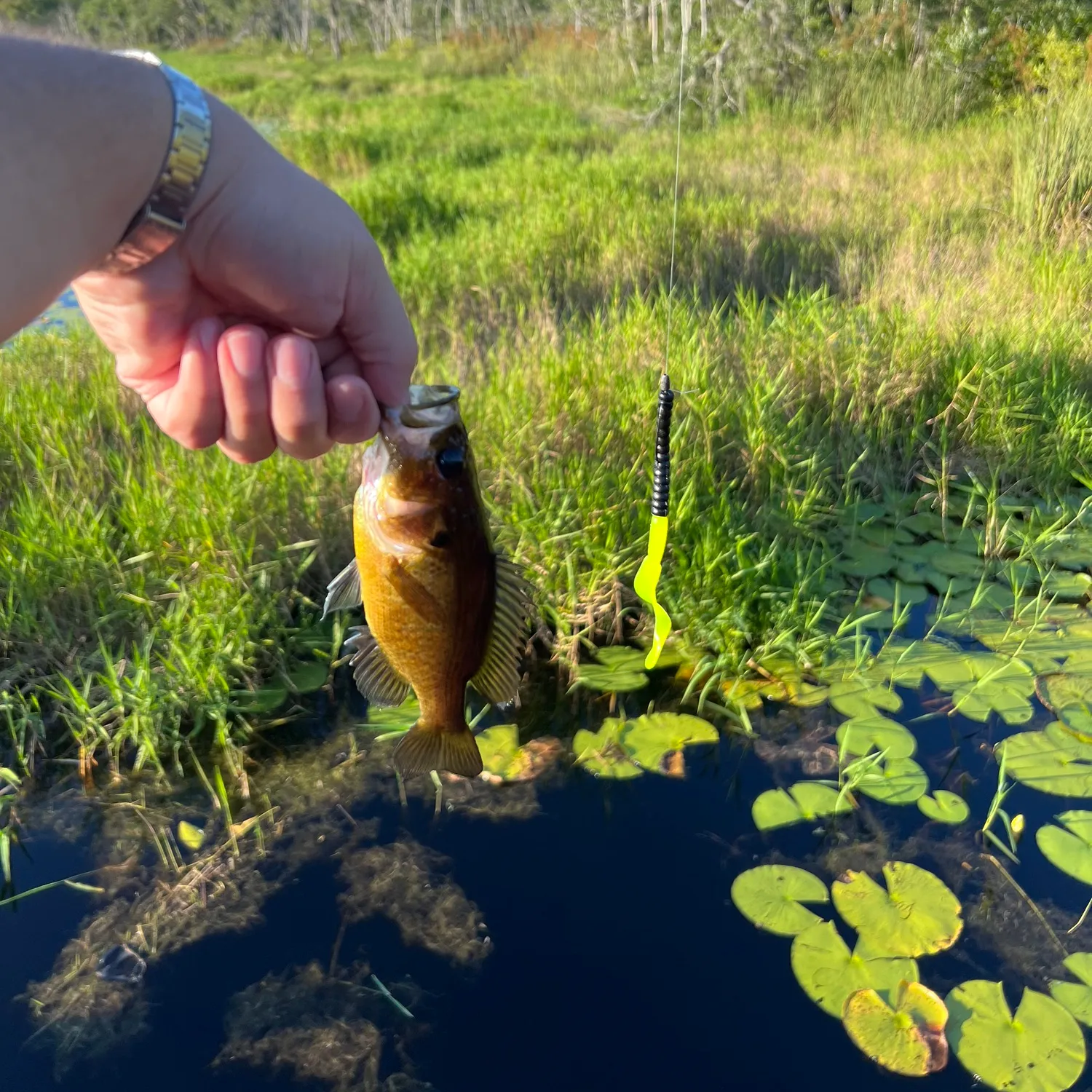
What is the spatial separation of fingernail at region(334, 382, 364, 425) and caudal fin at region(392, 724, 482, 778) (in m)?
0.73

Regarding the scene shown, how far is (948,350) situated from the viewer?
414cm

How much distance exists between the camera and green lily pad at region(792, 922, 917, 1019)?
2.04 metres

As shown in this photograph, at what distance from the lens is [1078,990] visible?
6.60 feet

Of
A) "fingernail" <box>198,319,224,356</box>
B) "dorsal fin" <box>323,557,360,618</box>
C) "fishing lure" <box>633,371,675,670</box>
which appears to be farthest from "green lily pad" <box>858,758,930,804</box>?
"fingernail" <box>198,319,224,356</box>

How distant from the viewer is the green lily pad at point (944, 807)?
2.46 m

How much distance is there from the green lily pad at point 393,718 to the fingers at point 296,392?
1.56m

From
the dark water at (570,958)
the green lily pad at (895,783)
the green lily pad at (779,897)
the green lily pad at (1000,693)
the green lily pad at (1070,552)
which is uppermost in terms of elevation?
the green lily pad at (1070,552)

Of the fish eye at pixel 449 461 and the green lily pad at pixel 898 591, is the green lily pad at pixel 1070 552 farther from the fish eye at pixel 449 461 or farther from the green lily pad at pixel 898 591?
the fish eye at pixel 449 461

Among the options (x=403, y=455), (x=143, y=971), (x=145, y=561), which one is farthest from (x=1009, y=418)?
(x=143, y=971)

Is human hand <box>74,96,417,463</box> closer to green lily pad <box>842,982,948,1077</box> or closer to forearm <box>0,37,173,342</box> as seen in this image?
forearm <box>0,37,173,342</box>

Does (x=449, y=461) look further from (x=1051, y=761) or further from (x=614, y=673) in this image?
(x=1051, y=761)

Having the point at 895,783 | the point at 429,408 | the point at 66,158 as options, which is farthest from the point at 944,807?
the point at 66,158

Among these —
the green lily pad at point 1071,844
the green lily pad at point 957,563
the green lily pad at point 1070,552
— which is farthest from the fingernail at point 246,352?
the green lily pad at point 1070,552

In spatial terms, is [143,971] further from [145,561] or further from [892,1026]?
[892,1026]
